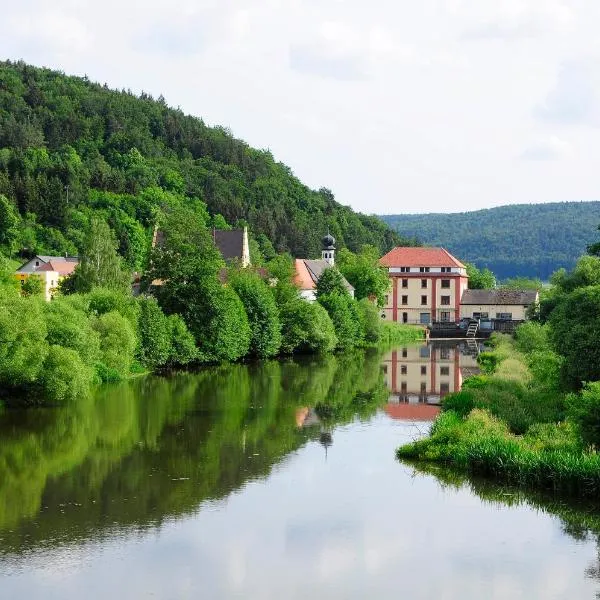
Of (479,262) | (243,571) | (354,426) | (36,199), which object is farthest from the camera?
(479,262)

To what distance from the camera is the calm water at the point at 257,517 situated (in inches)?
656

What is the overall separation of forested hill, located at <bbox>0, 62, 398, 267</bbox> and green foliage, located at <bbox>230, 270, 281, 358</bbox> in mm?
37301

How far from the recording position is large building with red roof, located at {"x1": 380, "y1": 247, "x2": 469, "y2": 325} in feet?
295

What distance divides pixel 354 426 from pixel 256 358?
80.8 feet

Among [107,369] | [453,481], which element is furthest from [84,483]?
[107,369]

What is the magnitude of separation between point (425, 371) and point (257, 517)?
106 feet

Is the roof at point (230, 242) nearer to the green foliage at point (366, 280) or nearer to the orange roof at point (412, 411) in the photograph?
the green foliage at point (366, 280)

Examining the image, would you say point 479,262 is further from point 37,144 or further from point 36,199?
point 36,199

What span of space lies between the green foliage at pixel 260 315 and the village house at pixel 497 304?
36711 millimetres

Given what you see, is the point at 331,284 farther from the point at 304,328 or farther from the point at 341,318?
the point at 304,328

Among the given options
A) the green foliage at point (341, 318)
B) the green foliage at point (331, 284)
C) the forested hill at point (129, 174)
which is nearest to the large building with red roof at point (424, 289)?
the green foliage at point (331, 284)

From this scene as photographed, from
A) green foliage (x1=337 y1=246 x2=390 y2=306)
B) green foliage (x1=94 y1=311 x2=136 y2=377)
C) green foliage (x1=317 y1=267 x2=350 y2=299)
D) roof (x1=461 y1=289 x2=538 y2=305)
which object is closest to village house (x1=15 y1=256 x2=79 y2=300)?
green foliage (x1=317 y1=267 x2=350 y2=299)

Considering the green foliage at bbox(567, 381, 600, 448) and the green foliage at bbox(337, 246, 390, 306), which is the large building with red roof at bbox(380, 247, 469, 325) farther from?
the green foliage at bbox(567, 381, 600, 448)

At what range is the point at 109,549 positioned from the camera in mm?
18016
